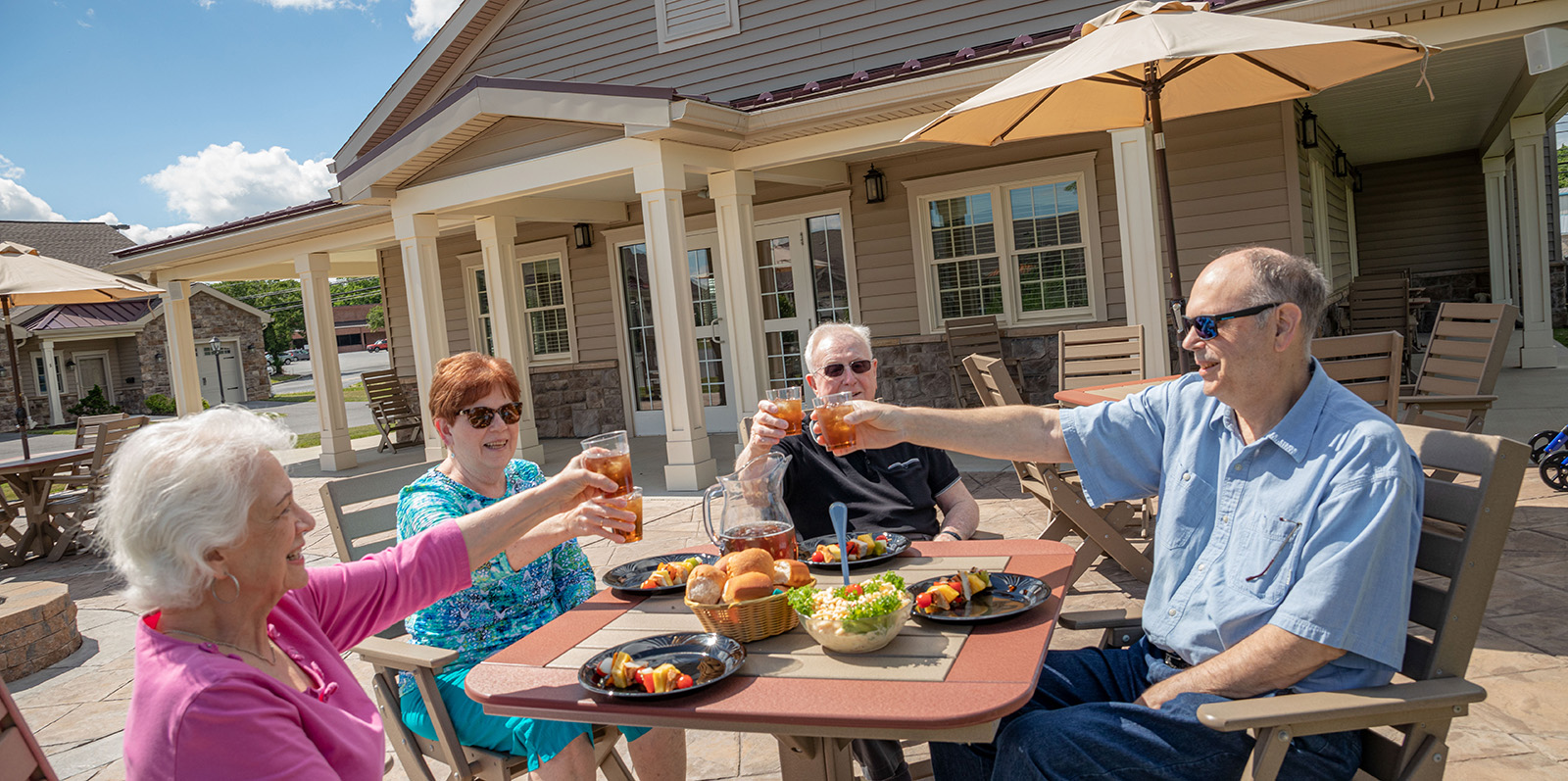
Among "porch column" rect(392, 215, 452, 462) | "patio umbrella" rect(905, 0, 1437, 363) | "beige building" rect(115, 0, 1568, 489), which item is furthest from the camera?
"porch column" rect(392, 215, 452, 462)

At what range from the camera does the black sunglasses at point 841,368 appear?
9.44 ft

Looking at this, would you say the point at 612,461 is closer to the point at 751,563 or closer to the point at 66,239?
the point at 751,563

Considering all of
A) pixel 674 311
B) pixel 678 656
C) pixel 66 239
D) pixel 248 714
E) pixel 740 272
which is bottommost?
pixel 678 656

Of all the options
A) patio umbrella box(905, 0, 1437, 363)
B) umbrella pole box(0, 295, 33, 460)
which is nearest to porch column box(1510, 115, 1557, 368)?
patio umbrella box(905, 0, 1437, 363)

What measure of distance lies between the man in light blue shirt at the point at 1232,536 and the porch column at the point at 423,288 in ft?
23.2

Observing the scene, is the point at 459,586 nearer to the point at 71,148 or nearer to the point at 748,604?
the point at 748,604

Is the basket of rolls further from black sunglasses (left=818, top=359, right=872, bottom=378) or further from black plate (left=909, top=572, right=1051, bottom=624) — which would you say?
black sunglasses (left=818, top=359, right=872, bottom=378)

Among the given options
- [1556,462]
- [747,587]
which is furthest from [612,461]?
[1556,462]

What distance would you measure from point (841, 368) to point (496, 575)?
1.18 metres

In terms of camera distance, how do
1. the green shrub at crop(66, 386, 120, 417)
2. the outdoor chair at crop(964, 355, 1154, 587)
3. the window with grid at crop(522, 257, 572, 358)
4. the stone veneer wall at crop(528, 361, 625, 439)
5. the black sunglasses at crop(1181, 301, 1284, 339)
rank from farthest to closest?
1. the green shrub at crop(66, 386, 120, 417)
2. the window with grid at crop(522, 257, 572, 358)
3. the stone veneer wall at crop(528, 361, 625, 439)
4. the outdoor chair at crop(964, 355, 1154, 587)
5. the black sunglasses at crop(1181, 301, 1284, 339)

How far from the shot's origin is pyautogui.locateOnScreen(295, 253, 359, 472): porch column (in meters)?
10.1

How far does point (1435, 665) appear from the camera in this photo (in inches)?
59.2

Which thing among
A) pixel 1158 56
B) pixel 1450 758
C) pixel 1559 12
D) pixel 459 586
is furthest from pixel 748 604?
pixel 1559 12

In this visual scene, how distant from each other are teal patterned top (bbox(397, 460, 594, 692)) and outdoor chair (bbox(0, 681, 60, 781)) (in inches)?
33.1
